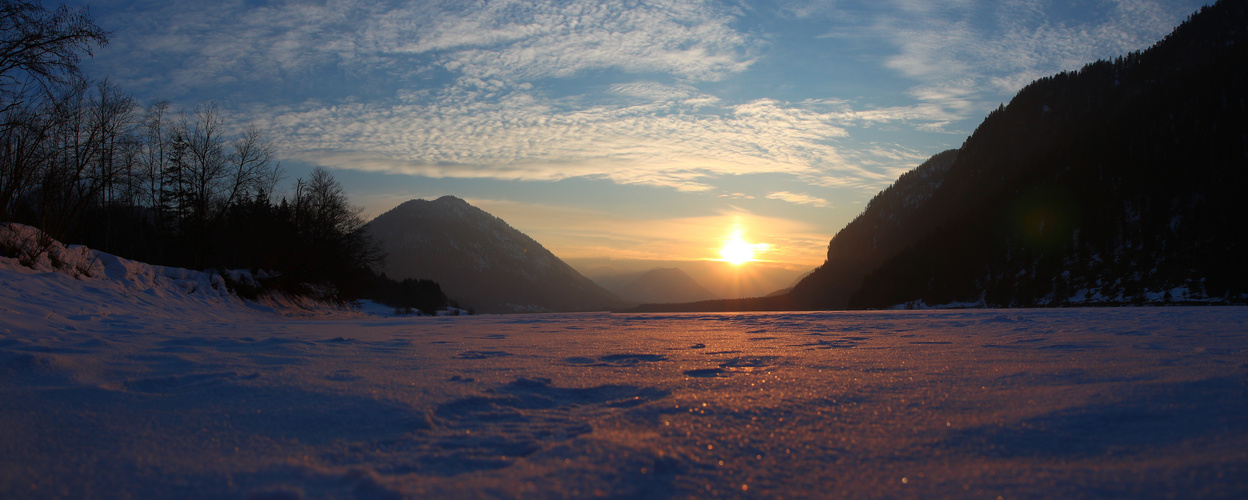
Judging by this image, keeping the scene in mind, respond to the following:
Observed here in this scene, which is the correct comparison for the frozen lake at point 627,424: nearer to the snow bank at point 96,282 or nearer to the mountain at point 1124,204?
the snow bank at point 96,282

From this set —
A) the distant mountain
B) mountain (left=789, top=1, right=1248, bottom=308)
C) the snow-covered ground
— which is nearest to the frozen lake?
the snow-covered ground

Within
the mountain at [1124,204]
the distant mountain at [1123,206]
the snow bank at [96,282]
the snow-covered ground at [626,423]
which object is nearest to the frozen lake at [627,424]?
the snow-covered ground at [626,423]

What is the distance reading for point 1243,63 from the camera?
74.1m

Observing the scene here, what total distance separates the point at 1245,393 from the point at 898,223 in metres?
137

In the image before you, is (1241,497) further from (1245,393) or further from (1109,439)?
(1245,393)

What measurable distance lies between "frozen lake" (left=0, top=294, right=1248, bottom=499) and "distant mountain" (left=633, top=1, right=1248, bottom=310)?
5010 cm

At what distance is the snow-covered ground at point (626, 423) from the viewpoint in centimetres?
170

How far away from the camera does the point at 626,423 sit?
7.91ft

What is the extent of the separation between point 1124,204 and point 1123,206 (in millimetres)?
329

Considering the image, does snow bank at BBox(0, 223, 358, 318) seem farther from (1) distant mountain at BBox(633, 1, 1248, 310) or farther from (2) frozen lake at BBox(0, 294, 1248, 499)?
(1) distant mountain at BBox(633, 1, 1248, 310)

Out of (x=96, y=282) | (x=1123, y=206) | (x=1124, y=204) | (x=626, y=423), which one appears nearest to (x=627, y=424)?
(x=626, y=423)

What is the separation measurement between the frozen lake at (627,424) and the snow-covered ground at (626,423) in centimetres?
1

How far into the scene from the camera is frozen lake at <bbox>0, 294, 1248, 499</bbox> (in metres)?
1.69

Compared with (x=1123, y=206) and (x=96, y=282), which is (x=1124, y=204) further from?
(x=96, y=282)
